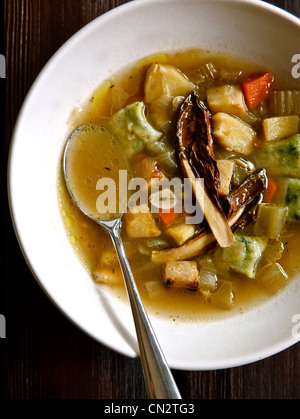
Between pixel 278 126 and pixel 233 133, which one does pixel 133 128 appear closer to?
pixel 233 133

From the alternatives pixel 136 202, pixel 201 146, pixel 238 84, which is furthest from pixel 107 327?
pixel 238 84

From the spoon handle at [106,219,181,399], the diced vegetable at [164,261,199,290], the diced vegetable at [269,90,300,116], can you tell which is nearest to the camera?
the spoon handle at [106,219,181,399]

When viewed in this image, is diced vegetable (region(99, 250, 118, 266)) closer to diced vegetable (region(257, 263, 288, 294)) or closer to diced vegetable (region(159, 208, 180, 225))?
diced vegetable (region(159, 208, 180, 225))

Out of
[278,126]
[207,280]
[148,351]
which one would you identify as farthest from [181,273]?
[278,126]

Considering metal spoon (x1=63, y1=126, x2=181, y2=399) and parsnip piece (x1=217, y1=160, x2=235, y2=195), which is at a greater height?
parsnip piece (x1=217, y1=160, x2=235, y2=195)

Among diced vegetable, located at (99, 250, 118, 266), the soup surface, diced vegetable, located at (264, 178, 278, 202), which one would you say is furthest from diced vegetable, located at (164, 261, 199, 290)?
diced vegetable, located at (264, 178, 278, 202)

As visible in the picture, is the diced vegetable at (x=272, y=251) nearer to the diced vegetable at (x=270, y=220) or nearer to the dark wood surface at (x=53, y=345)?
the diced vegetable at (x=270, y=220)

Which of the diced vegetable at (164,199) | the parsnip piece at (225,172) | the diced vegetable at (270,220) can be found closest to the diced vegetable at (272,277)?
the diced vegetable at (270,220)

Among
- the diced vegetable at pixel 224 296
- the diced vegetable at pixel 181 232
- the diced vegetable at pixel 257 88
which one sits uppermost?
the diced vegetable at pixel 257 88
